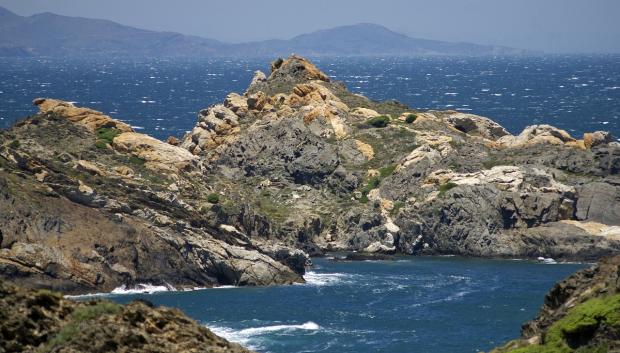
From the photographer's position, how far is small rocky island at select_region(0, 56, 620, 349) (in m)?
83.0

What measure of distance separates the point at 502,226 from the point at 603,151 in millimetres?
16054

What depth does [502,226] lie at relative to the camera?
98.6m

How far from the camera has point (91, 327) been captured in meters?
26.0

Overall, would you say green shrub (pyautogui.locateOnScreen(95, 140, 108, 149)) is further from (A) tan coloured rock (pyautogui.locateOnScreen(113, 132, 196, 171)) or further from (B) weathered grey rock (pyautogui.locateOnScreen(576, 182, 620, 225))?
(B) weathered grey rock (pyautogui.locateOnScreen(576, 182, 620, 225))

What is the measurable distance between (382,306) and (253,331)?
1120 centimetres

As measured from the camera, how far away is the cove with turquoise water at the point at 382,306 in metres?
66.6

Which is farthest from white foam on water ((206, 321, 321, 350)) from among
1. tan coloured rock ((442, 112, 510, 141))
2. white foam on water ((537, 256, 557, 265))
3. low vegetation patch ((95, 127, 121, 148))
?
tan coloured rock ((442, 112, 510, 141))

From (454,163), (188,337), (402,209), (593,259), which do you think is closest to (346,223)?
(402,209)

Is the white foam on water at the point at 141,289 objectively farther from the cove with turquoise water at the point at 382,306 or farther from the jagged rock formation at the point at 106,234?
the cove with turquoise water at the point at 382,306

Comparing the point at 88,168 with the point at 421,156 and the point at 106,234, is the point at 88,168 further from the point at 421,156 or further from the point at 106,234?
the point at 421,156

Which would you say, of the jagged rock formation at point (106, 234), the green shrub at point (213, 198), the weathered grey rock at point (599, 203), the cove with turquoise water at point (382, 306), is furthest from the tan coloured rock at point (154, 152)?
the weathered grey rock at point (599, 203)

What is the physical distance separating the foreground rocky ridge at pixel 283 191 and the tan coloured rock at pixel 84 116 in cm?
22

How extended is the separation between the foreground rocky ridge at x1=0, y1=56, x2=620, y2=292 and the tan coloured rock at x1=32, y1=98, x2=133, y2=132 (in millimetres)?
216

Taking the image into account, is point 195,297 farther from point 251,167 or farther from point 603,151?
point 603,151
